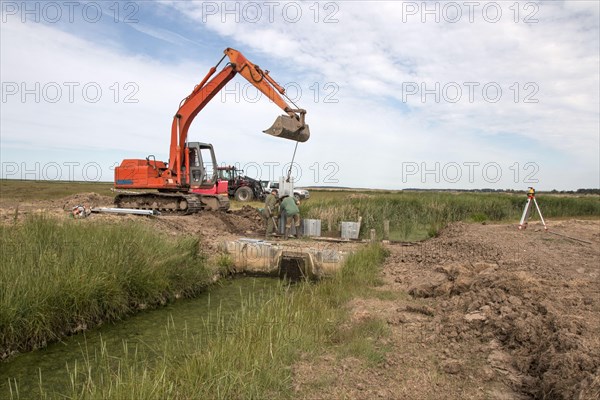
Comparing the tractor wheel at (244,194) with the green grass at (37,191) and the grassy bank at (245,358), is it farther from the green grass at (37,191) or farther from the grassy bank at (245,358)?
the grassy bank at (245,358)

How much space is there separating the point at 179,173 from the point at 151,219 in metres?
2.64

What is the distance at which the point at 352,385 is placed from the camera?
3295 millimetres

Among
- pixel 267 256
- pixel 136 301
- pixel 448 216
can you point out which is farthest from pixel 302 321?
pixel 448 216

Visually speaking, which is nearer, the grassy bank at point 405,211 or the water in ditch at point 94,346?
the water in ditch at point 94,346

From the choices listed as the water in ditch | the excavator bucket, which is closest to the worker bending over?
the excavator bucket

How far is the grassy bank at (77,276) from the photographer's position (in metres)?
4.98

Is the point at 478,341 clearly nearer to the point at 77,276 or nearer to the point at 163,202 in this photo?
the point at 77,276

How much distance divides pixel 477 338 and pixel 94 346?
432 centimetres

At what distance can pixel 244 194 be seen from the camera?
82.9ft

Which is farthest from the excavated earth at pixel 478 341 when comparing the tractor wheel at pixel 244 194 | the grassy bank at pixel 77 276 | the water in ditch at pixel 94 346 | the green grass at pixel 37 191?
the green grass at pixel 37 191

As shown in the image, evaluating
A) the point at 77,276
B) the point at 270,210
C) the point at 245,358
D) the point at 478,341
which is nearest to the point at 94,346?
the point at 77,276

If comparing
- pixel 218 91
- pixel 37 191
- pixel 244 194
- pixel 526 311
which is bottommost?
pixel 526 311

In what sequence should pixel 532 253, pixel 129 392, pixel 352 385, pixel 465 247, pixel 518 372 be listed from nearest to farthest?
pixel 129 392 → pixel 352 385 → pixel 518 372 → pixel 532 253 → pixel 465 247

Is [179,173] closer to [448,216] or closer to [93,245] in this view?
[93,245]
